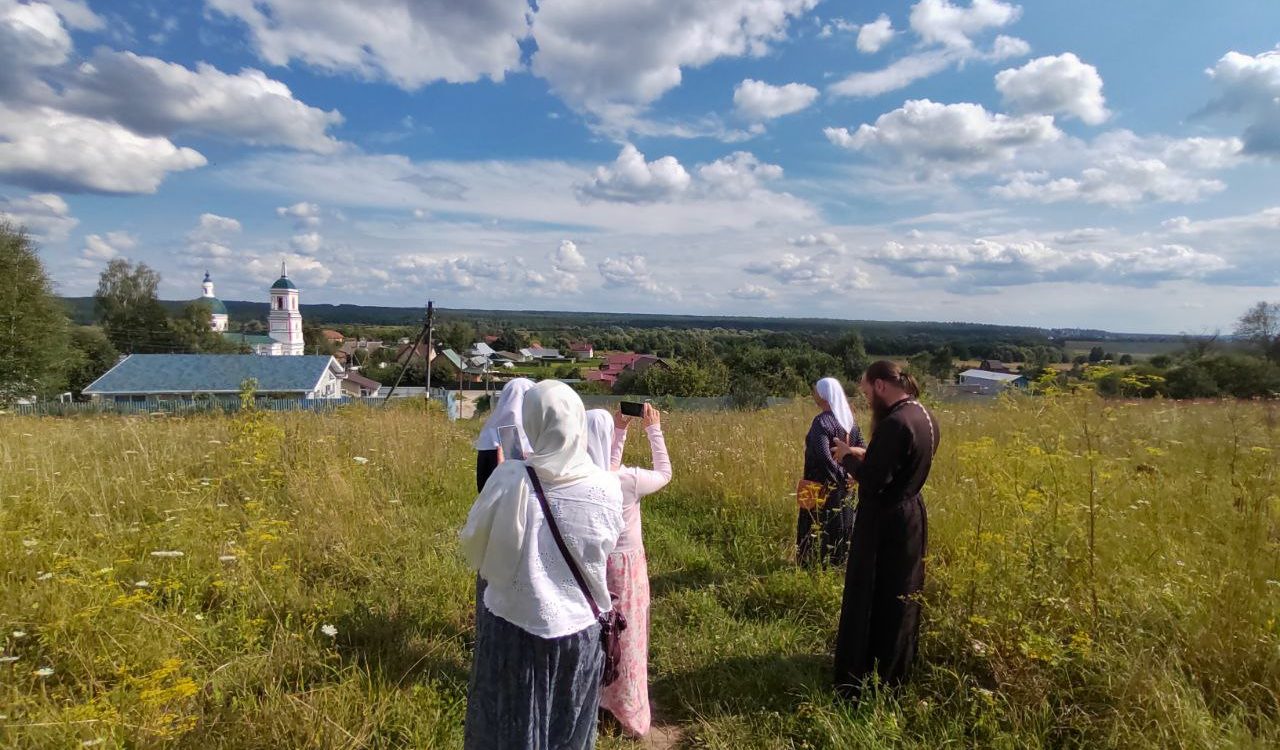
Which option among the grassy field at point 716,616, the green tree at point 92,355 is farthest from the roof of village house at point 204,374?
the grassy field at point 716,616

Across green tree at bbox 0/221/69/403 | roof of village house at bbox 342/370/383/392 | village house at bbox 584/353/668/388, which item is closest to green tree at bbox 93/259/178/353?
roof of village house at bbox 342/370/383/392

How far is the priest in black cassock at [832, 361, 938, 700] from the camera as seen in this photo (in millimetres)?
A: 2773

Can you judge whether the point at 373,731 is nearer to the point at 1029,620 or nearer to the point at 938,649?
Result: the point at 938,649

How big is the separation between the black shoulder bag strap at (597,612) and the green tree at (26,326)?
35.0m

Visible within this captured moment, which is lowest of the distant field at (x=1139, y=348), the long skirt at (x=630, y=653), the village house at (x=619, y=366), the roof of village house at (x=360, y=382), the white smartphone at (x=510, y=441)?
the roof of village house at (x=360, y=382)

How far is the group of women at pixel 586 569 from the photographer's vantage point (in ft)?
6.84

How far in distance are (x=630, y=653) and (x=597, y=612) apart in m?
0.74

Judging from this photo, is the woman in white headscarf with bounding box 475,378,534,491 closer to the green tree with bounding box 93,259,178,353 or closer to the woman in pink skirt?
the woman in pink skirt

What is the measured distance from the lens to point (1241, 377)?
5.66 metres

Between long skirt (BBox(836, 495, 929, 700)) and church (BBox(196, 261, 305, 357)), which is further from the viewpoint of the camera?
church (BBox(196, 261, 305, 357))

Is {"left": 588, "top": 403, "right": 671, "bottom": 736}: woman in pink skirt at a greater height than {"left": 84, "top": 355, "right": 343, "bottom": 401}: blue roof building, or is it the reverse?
{"left": 588, "top": 403, "right": 671, "bottom": 736}: woman in pink skirt

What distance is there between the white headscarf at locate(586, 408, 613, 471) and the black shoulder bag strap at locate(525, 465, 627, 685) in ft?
2.58

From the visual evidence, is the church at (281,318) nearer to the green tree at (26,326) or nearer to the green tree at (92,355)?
the green tree at (92,355)

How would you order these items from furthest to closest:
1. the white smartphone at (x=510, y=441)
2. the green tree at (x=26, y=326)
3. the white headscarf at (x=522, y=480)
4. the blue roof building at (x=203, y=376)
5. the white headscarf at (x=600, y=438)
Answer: the blue roof building at (x=203, y=376), the green tree at (x=26, y=326), the white smartphone at (x=510, y=441), the white headscarf at (x=600, y=438), the white headscarf at (x=522, y=480)
